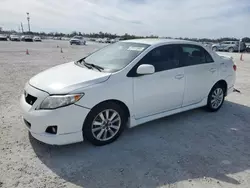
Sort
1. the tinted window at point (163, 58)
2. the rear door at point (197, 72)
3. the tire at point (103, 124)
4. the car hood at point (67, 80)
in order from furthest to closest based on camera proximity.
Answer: the rear door at point (197, 72) < the tinted window at point (163, 58) < the tire at point (103, 124) < the car hood at point (67, 80)

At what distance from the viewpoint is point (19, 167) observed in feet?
9.53

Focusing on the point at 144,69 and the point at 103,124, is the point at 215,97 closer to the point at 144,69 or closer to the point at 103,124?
the point at 144,69

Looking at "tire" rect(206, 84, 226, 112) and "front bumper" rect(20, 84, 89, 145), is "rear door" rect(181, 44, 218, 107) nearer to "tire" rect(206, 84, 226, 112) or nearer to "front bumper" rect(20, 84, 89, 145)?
"tire" rect(206, 84, 226, 112)

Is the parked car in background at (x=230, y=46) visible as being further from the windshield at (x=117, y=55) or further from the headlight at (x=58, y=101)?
the headlight at (x=58, y=101)

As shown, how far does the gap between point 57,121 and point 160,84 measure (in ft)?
6.07

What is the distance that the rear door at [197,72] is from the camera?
4363 mm

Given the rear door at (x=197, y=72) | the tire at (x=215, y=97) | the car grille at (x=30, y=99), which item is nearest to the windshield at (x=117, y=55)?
the rear door at (x=197, y=72)

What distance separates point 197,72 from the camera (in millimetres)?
4488

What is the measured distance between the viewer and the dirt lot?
8.88ft

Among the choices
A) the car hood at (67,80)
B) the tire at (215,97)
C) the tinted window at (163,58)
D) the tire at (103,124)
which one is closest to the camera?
the car hood at (67,80)

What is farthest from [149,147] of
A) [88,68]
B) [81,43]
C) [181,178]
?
[81,43]

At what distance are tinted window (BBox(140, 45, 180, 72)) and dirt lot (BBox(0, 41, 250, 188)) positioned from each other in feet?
3.77

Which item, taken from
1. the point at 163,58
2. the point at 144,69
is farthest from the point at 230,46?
the point at 144,69

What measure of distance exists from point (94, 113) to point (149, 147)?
1.03 meters
